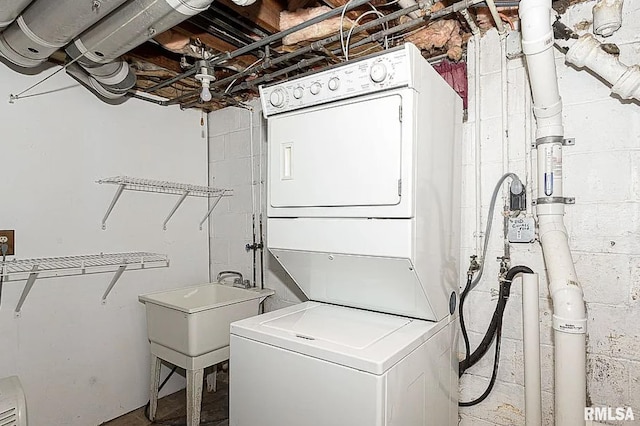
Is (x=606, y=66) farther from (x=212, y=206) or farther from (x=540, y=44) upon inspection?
(x=212, y=206)

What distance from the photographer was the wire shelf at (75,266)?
2.20 m

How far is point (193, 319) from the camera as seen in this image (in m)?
2.34

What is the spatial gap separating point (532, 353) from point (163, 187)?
8.66ft

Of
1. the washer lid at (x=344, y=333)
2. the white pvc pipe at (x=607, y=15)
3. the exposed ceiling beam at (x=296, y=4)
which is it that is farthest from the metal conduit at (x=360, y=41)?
the washer lid at (x=344, y=333)

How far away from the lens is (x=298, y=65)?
87.5 inches

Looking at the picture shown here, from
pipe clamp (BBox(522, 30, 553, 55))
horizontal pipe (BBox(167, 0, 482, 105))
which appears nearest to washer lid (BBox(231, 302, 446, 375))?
pipe clamp (BBox(522, 30, 553, 55))

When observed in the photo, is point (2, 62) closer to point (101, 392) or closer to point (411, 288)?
point (101, 392)

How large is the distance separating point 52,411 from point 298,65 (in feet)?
8.49

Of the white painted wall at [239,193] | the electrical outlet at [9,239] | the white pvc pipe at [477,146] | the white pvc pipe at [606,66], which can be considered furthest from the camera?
the white painted wall at [239,193]

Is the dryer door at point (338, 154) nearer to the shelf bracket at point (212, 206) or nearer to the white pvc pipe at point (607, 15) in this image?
the white pvc pipe at point (607, 15)

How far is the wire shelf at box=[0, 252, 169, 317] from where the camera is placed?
2201mm

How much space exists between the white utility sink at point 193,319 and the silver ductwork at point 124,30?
4.82ft

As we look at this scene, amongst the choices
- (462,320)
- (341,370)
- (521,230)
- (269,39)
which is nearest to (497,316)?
(462,320)

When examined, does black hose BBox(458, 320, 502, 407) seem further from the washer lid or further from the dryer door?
the dryer door
